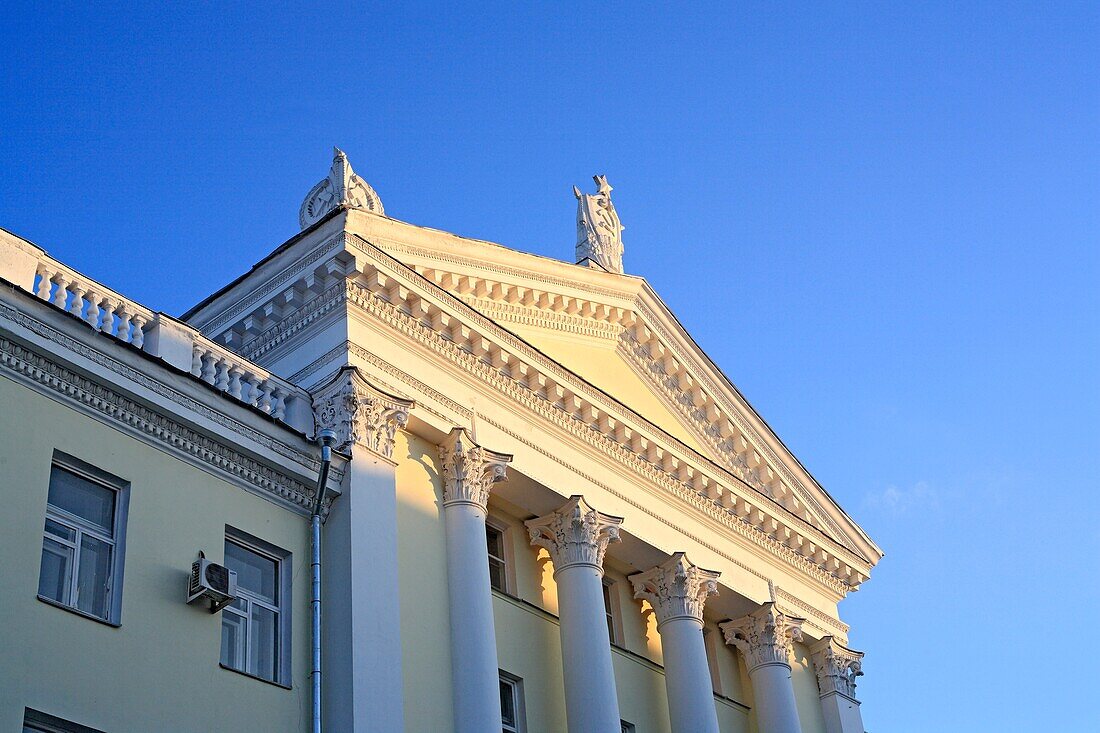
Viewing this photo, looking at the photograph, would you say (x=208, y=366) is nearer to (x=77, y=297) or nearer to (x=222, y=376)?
(x=222, y=376)

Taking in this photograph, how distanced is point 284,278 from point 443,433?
9.39 feet

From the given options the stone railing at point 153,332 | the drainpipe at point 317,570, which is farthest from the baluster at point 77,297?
the drainpipe at point 317,570

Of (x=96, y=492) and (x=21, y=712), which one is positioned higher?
(x=96, y=492)

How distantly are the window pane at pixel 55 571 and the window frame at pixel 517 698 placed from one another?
6359 mm

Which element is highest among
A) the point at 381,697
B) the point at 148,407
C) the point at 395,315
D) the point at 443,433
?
the point at 395,315

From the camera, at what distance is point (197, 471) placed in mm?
15297

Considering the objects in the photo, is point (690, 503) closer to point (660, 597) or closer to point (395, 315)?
point (660, 597)

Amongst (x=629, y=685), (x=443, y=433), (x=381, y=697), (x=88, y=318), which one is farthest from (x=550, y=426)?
(x=88, y=318)

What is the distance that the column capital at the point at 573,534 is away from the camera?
20.0m

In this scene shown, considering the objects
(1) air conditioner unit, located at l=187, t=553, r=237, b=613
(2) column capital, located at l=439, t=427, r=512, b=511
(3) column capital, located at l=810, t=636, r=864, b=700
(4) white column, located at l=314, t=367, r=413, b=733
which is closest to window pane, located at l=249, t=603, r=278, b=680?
(4) white column, located at l=314, t=367, r=413, b=733

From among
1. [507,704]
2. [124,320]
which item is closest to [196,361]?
[124,320]

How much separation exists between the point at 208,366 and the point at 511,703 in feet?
19.7

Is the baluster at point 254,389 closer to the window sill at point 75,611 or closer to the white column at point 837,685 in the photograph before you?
the window sill at point 75,611

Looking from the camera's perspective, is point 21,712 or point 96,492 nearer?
point 21,712
